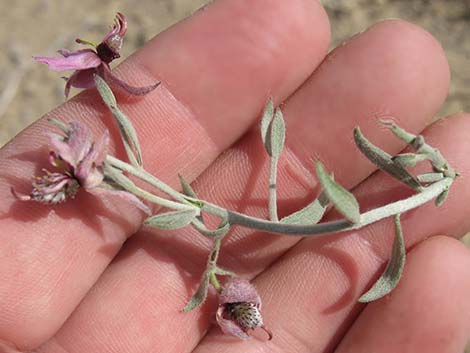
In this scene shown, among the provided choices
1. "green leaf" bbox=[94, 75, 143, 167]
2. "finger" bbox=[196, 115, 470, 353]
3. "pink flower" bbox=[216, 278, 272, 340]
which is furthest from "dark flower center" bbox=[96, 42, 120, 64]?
"finger" bbox=[196, 115, 470, 353]

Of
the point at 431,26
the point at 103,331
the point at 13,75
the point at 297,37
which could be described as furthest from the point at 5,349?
the point at 431,26

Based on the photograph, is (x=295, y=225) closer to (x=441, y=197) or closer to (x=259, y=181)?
(x=259, y=181)

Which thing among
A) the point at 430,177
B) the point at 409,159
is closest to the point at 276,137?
the point at 409,159

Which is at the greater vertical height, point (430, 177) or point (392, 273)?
point (430, 177)

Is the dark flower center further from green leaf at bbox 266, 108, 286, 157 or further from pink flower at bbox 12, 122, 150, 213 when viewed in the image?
→ green leaf at bbox 266, 108, 286, 157

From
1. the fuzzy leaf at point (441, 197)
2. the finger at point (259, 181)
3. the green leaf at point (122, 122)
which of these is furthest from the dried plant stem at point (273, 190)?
the fuzzy leaf at point (441, 197)
